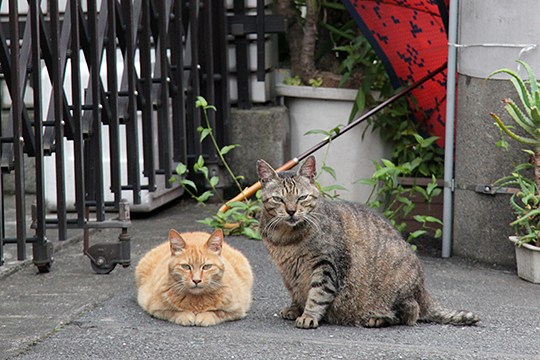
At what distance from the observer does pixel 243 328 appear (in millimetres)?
5215

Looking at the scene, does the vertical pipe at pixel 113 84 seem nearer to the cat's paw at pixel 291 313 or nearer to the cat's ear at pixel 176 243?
the cat's ear at pixel 176 243

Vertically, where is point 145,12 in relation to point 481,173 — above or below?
above

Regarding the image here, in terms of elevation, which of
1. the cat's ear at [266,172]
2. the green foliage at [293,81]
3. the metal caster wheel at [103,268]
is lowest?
the metal caster wheel at [103,268]

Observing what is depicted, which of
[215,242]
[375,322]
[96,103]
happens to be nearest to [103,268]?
[96,103]

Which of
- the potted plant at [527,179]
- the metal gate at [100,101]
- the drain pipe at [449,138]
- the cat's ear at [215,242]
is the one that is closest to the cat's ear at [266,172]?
the cat's ear at [215,242]

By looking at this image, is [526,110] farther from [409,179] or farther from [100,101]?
[100,101]

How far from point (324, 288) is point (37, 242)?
170 centimetres

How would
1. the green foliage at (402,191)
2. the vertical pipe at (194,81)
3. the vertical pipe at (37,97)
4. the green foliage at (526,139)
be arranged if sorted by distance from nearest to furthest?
the vertical pipe at (37,97) < the green foliage at (526,139) < the green foliage at (402,191) < the vertical pipe at (194,81)

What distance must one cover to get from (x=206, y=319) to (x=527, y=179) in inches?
91.7

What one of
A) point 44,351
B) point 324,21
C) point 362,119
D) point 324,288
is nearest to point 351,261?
point 324,288

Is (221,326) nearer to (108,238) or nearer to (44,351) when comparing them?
(44,351)

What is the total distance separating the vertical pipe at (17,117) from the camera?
5.48 meters

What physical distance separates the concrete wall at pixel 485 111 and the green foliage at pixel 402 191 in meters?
0.27

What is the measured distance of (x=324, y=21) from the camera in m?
8.37
